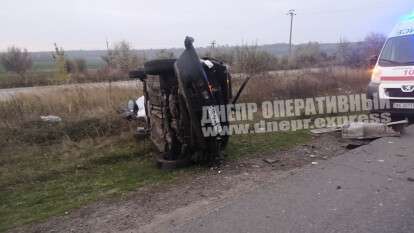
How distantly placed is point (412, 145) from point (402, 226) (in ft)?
11.8

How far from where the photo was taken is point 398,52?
9.18 meters

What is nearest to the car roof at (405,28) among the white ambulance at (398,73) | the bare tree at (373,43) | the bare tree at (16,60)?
the white ambulance at (398,73)

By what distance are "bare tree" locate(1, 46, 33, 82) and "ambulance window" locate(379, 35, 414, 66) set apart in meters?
33.6

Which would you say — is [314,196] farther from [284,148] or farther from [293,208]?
[284,148]

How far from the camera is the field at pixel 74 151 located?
17.0ft

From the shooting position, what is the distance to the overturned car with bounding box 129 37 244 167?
5.48m

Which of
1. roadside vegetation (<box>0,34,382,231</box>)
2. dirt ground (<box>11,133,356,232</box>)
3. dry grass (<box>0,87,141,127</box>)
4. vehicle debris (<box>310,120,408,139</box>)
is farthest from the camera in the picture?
dry grass (<box>0,87,141,127</box>)

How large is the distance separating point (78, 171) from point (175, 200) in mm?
2343

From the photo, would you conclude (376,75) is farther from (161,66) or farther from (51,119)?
(51,119)

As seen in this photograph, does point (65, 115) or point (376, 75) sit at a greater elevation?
point (376, 75)

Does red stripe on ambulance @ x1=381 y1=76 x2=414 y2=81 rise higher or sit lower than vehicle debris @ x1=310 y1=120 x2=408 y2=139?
higher

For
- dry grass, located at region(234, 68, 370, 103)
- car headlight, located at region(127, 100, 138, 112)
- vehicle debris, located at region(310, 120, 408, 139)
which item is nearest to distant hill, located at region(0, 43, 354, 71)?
car headlight, located at region(127, 100, 138, 112)

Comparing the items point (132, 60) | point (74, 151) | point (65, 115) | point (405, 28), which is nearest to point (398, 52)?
point (405, 28)

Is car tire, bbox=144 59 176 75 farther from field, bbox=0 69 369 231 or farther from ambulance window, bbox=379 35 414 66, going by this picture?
ambulance window, bbox=379 35 414 66
